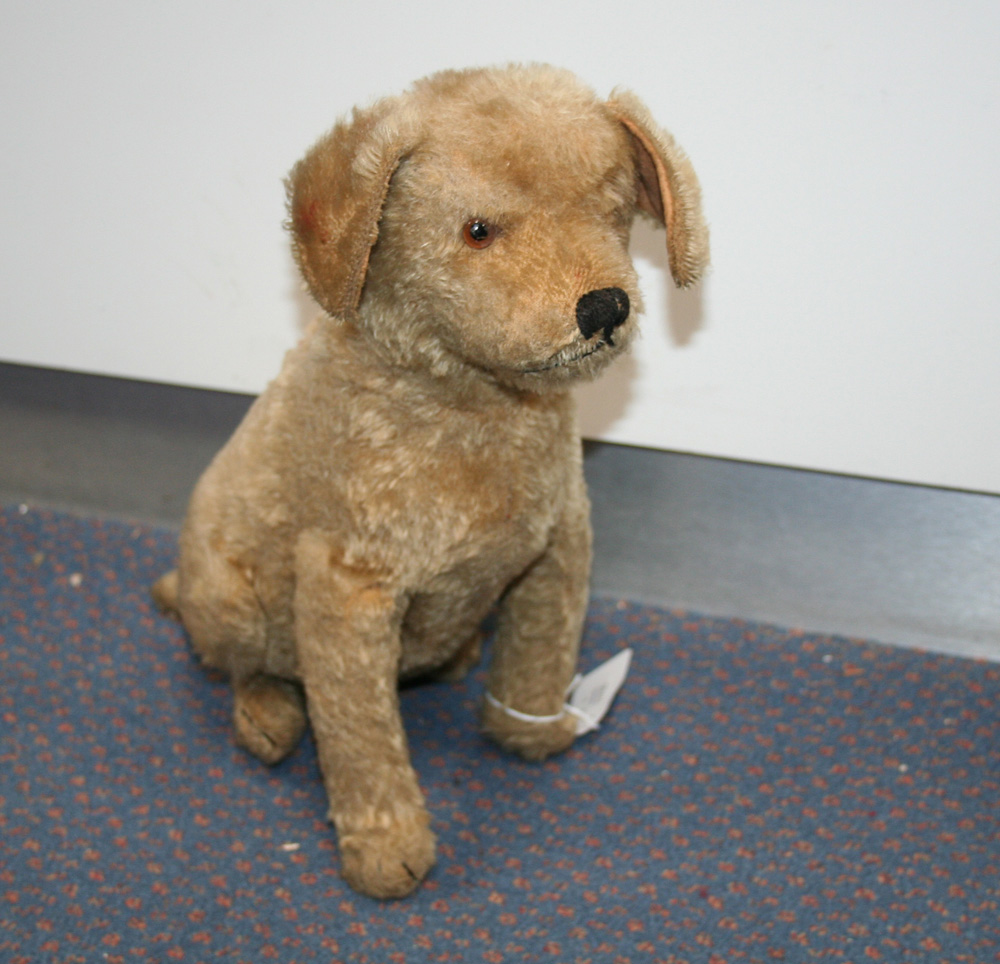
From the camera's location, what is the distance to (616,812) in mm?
1166

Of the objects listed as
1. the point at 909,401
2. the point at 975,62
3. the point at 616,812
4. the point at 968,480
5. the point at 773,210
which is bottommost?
the point at 616,812

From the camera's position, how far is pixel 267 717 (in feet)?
3.88

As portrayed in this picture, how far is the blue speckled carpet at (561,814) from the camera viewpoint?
1032 millimetres

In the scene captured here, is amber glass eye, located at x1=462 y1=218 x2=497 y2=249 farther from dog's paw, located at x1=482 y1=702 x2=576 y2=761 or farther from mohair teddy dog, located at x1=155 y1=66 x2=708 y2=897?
dog's paw, located at x1=482 y1=702 x2=576 y2=761

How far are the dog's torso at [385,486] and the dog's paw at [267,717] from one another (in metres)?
0.11

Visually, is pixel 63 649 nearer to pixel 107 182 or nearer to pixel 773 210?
pixel 107 182

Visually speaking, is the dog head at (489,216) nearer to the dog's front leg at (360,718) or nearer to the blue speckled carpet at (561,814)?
the dog's front leg at (360,718)

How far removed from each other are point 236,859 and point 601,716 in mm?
434

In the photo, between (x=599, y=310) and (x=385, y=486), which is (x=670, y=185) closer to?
(x=599, y=310)

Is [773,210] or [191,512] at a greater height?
[773,210]

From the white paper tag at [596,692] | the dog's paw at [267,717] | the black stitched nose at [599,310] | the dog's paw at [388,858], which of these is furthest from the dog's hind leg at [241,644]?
the black stitched nose at [599,310]

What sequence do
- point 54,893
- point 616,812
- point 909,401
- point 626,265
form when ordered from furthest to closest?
point 909,401
point 616,812
point 54,893
point 626,265

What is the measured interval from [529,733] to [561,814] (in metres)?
0.09

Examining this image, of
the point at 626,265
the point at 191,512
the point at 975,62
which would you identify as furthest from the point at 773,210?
the point at 191,512
